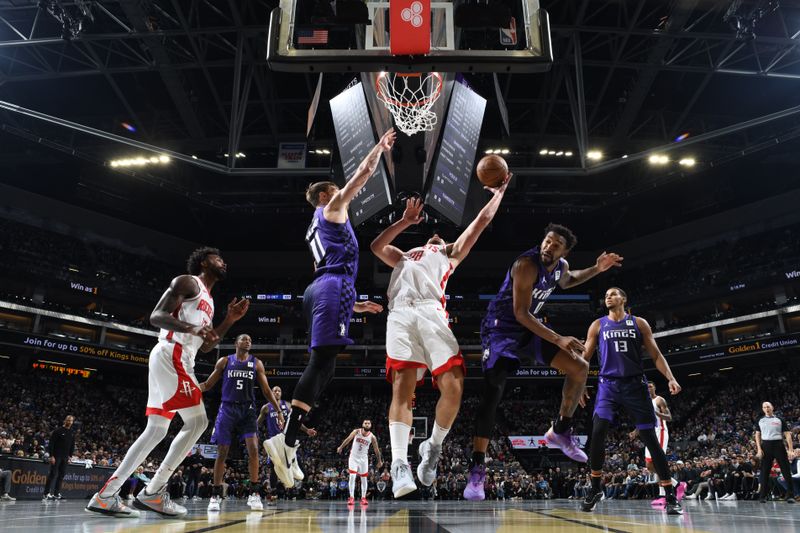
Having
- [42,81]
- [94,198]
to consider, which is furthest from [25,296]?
[42,81]

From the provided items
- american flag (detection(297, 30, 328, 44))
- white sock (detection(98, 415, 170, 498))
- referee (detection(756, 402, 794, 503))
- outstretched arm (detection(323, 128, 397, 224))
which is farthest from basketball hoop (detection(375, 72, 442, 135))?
referee (detection(756, 402, 794, 503))

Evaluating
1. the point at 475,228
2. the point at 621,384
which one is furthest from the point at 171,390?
the point at 621,384

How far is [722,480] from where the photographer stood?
1500 centimetres

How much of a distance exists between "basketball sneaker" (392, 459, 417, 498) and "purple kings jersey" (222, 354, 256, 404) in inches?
198

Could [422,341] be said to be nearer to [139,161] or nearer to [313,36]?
[313,36]

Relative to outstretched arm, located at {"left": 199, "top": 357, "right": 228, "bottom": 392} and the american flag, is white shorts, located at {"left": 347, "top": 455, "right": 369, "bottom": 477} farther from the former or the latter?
the american flag

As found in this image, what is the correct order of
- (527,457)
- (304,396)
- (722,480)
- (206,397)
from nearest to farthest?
(304,396)
(722,480)
(527,457)
(206,397)

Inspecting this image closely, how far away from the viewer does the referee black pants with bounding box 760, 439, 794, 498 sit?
9547 mm

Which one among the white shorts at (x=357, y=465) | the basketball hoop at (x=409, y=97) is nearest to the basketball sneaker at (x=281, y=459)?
the basketball hoop at (x=409, y=97)

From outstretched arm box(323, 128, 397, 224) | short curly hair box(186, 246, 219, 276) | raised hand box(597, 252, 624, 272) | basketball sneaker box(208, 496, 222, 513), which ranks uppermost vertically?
outstretched arm box(323, 128, 397, 224)

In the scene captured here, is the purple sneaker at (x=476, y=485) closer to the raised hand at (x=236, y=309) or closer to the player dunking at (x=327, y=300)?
the player dunking at (x=327, y=300)

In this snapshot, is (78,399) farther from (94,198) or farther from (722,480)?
(722,480)

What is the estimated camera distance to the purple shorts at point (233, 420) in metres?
8.29

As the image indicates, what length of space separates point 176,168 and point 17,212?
8866 millimetres
